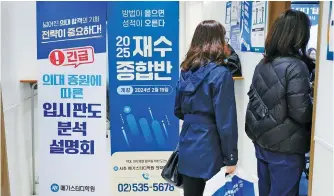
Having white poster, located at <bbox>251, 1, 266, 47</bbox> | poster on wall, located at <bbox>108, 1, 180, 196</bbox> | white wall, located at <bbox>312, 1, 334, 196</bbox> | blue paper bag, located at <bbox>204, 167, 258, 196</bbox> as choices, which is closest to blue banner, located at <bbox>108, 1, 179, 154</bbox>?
poster on wall, located at <bbox>108, 1, 180, 196</bbox>

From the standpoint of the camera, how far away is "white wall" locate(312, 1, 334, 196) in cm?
204

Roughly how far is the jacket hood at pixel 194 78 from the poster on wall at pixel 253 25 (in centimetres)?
109

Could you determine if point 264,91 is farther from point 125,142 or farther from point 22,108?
point 22,108

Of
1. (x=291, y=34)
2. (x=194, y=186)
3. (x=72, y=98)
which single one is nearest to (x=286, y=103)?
(x=291, y=34)

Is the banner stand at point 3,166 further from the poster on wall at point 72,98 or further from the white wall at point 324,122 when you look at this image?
the white wall at point 324,122

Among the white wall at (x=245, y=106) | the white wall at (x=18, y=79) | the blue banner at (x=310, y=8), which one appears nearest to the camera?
the white wall at (x=18, y=79)

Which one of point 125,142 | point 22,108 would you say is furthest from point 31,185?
point 125,142

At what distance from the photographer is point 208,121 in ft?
7.55

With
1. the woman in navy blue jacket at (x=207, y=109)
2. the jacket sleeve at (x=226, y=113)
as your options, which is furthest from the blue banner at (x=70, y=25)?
the jacket sleeve at (x=226, y=113)

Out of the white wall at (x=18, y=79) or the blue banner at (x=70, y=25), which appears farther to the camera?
the blue banner at (x=70, y=25)

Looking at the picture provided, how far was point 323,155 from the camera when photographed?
2.11 m

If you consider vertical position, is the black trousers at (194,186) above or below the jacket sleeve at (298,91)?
below

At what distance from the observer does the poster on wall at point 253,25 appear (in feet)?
10.6

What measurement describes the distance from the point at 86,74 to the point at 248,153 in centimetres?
160
